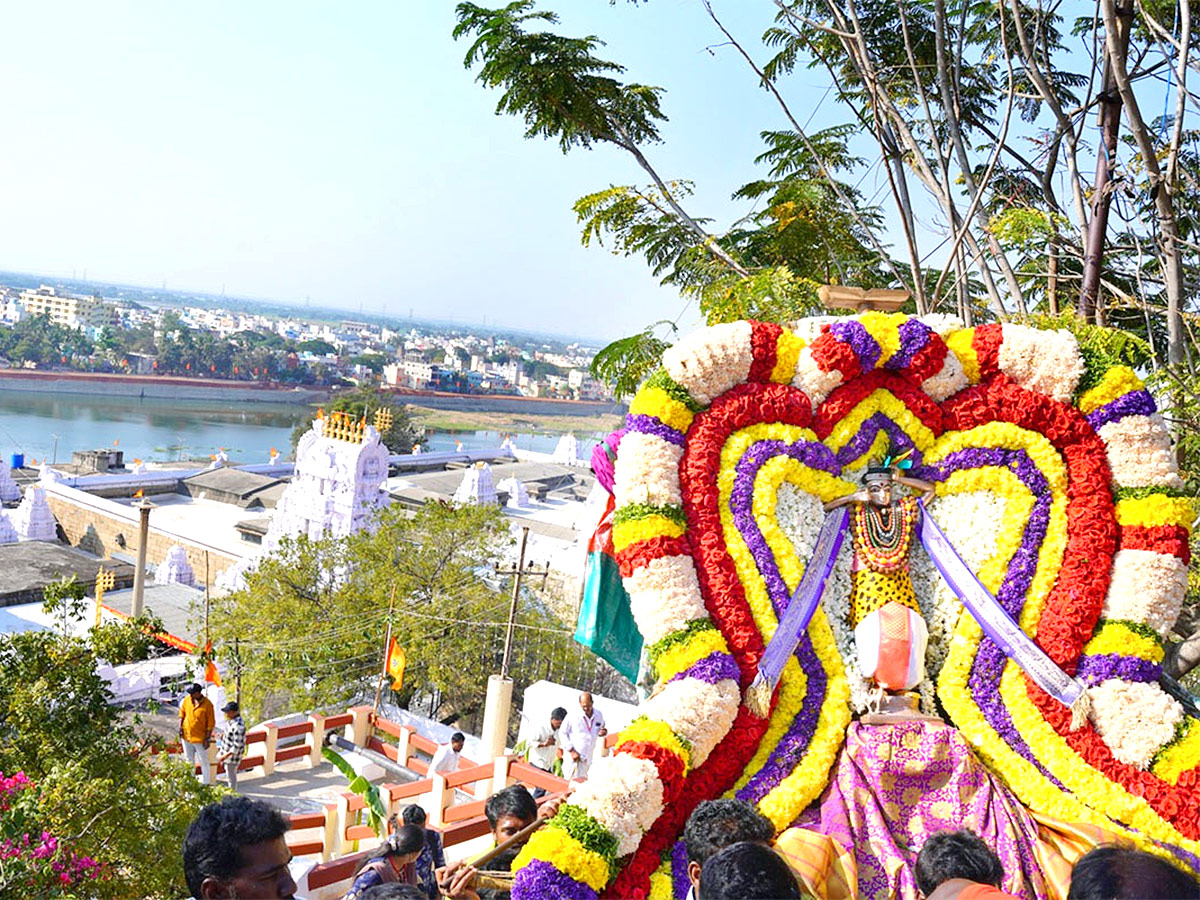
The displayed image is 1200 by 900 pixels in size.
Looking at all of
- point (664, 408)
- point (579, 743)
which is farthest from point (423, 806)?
point (664, 408)

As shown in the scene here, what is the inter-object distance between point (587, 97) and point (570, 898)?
25.3 ft

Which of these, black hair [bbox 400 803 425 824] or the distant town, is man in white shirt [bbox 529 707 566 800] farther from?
the distant town

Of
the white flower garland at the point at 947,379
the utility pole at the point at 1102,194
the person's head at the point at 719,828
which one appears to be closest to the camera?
the person's head at the point at 719,828

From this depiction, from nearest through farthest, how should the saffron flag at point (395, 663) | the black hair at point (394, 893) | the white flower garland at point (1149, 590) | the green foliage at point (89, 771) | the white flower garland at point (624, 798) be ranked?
the black hair at point (394, 893) < the white flower garland at point (624, 798) < the white flower garland at point (1149, 590) < the green foliage at point (89, 771) < the saffron flag at point (395, 663)

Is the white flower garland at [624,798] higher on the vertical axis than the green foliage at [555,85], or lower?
lower

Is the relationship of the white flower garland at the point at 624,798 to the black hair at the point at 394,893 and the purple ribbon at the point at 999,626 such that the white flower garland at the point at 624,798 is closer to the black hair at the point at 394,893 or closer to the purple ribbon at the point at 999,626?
the black hair at the point at 394,893

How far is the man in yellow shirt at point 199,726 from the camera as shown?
8148 millimetres

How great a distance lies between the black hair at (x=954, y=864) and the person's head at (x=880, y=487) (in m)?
1.57

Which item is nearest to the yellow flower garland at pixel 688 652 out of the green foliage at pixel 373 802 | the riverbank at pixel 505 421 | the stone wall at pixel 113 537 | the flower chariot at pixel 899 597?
the flower chariot at pixel 899 597

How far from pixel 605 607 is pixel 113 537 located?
34.4 m

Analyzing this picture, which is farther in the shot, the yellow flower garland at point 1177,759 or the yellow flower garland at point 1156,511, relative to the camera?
the yellow flower garland at point 1156,511

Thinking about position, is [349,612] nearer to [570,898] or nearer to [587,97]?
[587,97]

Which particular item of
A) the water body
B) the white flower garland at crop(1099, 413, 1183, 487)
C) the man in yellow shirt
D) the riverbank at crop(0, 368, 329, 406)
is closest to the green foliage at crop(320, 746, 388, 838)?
the man in yellow shirt

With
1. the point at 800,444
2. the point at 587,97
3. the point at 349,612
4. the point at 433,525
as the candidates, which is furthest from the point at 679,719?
the point at 433,525
